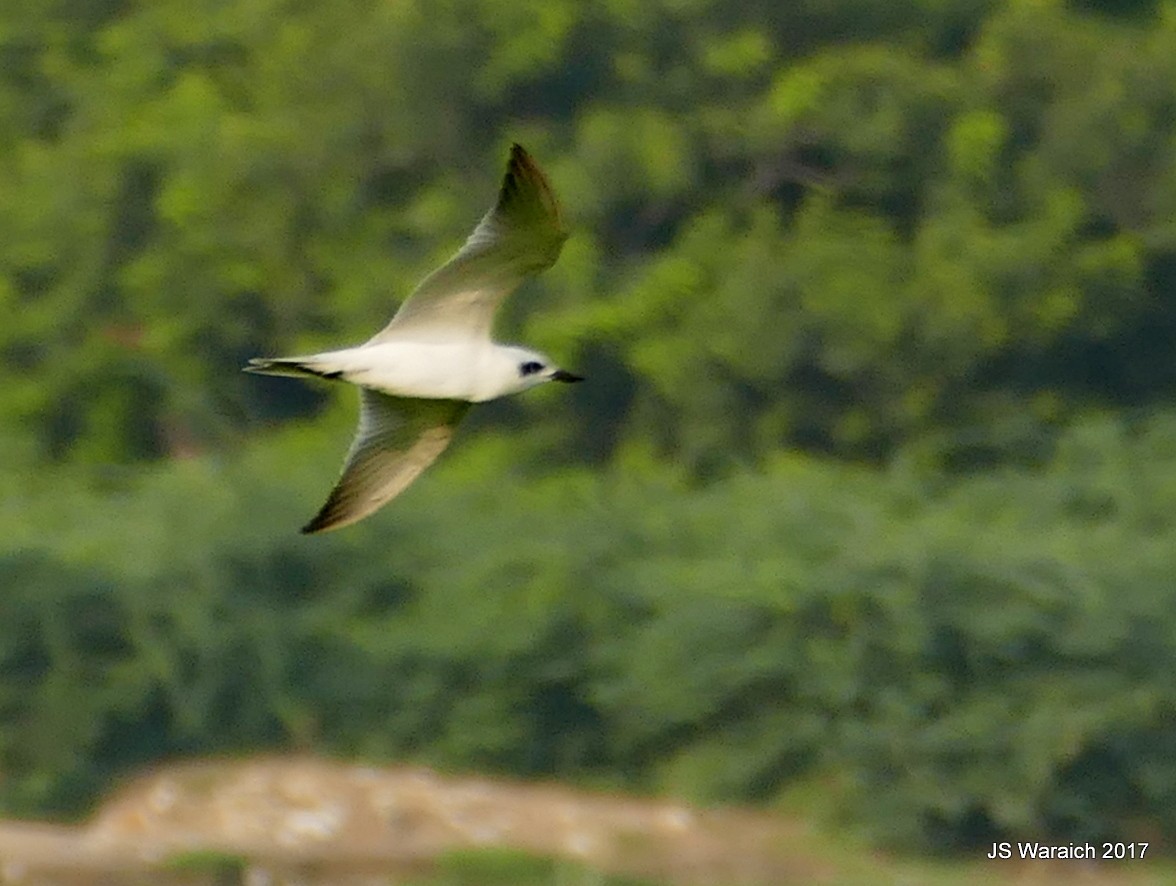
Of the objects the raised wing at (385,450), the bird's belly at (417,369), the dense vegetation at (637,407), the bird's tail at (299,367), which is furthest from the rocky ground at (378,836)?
the bird's tail at (299,367)

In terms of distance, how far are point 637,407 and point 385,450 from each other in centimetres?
951

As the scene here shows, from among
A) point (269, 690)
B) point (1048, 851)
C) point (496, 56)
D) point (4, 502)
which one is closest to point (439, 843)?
point (269, 690)

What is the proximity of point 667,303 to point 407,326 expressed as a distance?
9.74m

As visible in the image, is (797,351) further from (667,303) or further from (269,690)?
(269,690)

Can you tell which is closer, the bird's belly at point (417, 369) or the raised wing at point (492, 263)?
the raised wing at point (492, 263)

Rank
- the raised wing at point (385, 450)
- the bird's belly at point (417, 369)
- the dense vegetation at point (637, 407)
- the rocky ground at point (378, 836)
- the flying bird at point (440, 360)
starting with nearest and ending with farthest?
the flying bird at point (440, 360)
the bird's belly at point (417, 369)
the raised wing at point (385, 450)
the rocky ground at point (378, 836)
the dense vegetation at point (637, 407)

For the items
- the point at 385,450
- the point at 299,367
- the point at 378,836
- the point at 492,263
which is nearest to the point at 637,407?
the point at 378,836

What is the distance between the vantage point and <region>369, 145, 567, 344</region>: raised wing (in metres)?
5.46

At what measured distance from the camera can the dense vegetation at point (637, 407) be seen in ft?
38.8

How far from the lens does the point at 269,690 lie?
1235 cm

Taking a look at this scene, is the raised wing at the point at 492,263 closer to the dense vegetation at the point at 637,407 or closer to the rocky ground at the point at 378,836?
the rocky ground at the point at 378,836

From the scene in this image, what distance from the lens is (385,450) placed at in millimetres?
6211

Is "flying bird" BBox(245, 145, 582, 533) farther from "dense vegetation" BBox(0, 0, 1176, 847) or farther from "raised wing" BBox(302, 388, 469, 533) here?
"dense vegetation" BBox(0, 0, 1176, 847)

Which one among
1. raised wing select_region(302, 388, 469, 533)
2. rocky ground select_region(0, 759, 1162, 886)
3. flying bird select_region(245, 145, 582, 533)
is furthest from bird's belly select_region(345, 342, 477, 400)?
rocky ground select_region(0, 759, 1162, 886)
